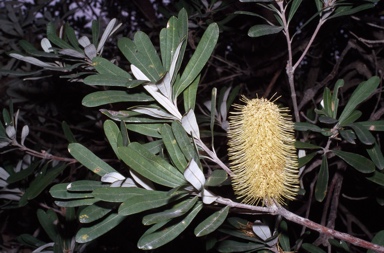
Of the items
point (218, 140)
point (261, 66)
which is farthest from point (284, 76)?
point (218, 140)

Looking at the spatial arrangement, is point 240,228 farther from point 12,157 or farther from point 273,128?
point 12,157

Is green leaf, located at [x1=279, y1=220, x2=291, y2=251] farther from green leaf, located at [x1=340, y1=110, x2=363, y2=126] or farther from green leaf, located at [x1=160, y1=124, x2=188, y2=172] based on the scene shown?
green leaf, located at [x1=160, y1=124, x2=188, y2=172]

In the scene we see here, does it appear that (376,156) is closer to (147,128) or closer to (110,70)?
(147,128)

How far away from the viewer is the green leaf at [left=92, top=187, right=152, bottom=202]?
912 millimetres

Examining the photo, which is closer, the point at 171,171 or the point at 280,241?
the point at 171,171

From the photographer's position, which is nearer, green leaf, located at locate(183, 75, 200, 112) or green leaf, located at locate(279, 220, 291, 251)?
green leaf, located at locate(183, 75, 200, 112)

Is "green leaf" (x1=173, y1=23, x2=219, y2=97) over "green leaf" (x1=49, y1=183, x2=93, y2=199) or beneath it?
over

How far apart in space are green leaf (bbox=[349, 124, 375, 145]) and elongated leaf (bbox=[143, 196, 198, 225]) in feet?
1.82

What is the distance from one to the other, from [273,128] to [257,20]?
1571mm

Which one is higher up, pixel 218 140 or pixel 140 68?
pixel 140 68

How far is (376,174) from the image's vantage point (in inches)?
51.1

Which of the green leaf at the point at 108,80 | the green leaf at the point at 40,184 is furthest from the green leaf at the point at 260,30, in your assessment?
the green leaf at the point at 40,184

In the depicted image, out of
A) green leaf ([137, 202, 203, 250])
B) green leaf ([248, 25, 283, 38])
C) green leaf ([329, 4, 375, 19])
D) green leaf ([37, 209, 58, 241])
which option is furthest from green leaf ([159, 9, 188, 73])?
green leaf ([37, 209, 58, 241])

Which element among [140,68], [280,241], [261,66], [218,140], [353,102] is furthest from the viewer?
Answer: [261,66]
